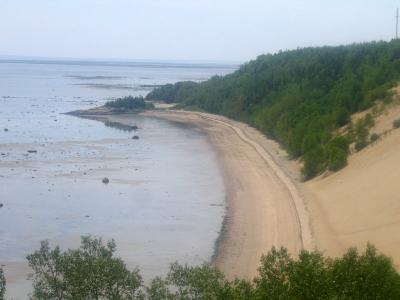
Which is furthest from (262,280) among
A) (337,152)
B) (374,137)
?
(374,137)

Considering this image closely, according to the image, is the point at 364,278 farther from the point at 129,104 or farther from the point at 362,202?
the point at 129,104

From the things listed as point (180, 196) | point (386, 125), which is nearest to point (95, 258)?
point (180, 196)

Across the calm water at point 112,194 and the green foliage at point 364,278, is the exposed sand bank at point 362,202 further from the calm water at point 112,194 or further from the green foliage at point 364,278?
the green foliage at point 364,278

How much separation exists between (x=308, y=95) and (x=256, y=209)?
29.2 meters

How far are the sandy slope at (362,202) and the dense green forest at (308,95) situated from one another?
2.05 meters

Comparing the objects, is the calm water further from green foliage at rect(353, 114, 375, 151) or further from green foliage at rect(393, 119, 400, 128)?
green foliage at rect(393, 119, 400, 128)

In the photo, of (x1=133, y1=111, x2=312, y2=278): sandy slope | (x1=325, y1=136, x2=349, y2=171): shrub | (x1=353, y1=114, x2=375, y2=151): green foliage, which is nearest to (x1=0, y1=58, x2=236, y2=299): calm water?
(x1=133, y1=111, x2=312, y2=278): sandy slope

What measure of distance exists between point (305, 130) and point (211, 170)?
25.0 feet

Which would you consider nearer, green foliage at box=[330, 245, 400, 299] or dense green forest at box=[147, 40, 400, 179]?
green foliage at box=[330, 245, 400, 299]

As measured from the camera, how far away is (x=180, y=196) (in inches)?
1425

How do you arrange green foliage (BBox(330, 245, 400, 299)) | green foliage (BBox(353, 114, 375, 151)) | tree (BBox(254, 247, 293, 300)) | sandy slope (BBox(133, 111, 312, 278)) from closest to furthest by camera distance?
1. tree (BBox(254, 247, 293, 300))
2. green foliage (BBox(330, 245, 400, 299))
3. sandy slope (BBox(133, 111, 312, 278))
4. green foliage (BBox(353, 114, 375, 151))

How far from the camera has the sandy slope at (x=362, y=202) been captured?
24750 mm

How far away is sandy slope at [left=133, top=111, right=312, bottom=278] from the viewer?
25.4 meters

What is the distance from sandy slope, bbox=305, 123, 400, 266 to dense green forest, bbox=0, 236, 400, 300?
747cm
